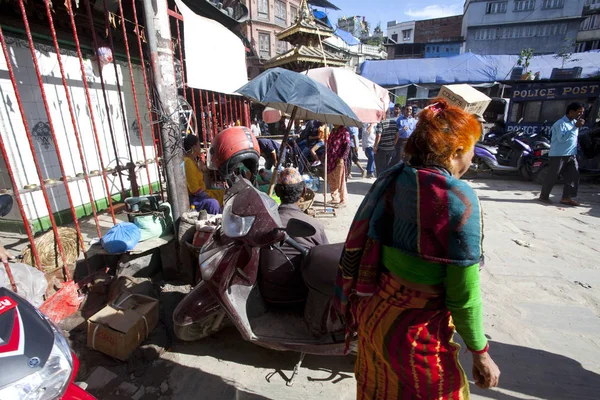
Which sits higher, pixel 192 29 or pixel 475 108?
pixel 192 29

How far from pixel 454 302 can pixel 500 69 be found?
28.7 m

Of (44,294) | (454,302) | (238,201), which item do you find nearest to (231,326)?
(238,201)

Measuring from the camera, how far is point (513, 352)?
234 cm

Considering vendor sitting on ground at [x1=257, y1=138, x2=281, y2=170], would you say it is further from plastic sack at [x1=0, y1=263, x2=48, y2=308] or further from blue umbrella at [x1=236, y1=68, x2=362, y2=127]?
plastic sack at [x1=0, y1=263, x2=48, y2=308]

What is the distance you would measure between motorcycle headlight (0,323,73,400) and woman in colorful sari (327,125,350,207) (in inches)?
194

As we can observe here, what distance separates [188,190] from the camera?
3.70 meters

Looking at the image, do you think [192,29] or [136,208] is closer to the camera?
[136,208]

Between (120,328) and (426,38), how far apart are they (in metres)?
50.0

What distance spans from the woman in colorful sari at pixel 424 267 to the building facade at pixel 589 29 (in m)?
45.8

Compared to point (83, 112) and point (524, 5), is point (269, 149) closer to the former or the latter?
point (83, 112)

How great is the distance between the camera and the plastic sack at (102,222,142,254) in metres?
2.77

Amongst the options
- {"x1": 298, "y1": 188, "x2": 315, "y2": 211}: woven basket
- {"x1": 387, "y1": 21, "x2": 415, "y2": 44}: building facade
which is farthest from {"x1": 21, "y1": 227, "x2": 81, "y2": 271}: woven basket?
{"x1": 387, "y1": 21, "x2": 415, "y2": 44}: building facade

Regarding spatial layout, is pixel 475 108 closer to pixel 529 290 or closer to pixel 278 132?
pixel 529 290

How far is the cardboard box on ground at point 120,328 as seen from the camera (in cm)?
222
